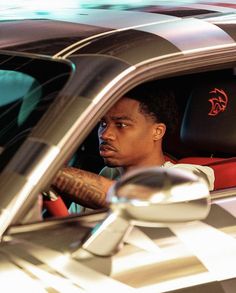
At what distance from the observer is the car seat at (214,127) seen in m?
3.13

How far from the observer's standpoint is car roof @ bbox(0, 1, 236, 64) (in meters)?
2.54

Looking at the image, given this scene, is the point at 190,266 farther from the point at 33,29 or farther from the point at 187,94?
the point at 187,94

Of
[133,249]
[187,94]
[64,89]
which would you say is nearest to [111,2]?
[187,94]

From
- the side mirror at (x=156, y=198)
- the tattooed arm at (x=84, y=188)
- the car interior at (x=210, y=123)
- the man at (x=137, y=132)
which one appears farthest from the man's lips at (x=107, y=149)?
the side mirror at (x=156, y=198)

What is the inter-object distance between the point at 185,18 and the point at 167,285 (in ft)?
2.81

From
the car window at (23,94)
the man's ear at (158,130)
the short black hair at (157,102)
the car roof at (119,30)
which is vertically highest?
the car roof at (119,30)

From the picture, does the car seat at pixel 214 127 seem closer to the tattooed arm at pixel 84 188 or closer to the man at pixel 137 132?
the man at pixel 137 132

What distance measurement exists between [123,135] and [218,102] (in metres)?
0.41

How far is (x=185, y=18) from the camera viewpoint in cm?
279

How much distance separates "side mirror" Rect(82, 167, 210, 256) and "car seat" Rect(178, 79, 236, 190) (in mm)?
946

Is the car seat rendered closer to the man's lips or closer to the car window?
the man's lips

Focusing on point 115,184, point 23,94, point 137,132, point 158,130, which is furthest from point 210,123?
point 115,184

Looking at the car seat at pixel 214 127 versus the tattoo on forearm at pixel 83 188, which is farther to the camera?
the car seat at pixel 214 127

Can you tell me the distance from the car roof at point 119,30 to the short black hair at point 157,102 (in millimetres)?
275
